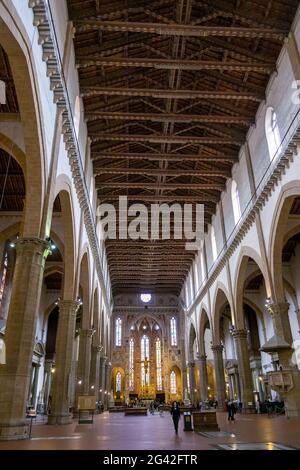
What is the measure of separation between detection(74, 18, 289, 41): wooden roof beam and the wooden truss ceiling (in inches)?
1.5

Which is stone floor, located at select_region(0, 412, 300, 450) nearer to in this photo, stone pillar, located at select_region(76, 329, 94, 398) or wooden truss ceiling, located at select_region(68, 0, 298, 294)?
stone pillar, located at select_region(76, 329, 94, 398)

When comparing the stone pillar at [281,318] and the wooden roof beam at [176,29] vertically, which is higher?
the wooden roof beam at [176,29]

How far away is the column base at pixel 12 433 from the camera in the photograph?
30.0 ft

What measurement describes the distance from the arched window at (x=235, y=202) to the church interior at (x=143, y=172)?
0.61 feet

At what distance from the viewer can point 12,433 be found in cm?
934

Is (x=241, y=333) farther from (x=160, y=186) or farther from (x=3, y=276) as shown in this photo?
(x=3, y=276)

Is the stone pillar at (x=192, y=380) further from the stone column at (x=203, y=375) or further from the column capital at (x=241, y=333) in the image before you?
the column capital at (x=241, y=333)

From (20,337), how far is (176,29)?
44.3 feet

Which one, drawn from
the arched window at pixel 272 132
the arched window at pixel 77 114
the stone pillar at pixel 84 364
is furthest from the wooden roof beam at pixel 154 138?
the stone pillar at pixel 84 364

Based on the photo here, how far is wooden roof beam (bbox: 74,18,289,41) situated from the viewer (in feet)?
51.2

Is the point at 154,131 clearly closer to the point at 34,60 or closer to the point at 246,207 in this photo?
the point at 246,207

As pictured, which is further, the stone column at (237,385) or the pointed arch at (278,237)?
the stone column at (237,385)
